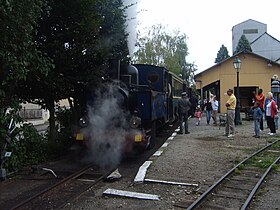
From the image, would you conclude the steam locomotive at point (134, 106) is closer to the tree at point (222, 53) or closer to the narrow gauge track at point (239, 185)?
the narrow gauge track at point (239, 185)

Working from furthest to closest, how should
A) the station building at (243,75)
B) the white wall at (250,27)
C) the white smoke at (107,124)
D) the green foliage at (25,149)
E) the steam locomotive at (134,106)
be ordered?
the white wall at (250,27) → the station building at (243,75) → the white smoke at (107,124) → the steam locomotive at (134,106) → the green foliage at (25,149)

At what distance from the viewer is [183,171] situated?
794 cm

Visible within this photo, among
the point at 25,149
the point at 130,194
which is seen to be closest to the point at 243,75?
the point at 25,149

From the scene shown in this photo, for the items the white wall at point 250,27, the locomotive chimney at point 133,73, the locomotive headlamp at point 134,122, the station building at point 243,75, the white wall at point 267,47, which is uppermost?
the white wall at point 250,27

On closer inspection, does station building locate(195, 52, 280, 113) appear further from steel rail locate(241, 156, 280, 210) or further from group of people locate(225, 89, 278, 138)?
steel rail locate(241, 156, 280, 210)

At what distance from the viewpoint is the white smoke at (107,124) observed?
29.9 feet

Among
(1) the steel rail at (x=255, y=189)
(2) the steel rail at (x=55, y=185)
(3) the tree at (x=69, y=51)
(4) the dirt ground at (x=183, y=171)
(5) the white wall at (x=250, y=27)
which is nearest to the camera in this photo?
(1) the steel rail at (x=255, y=189)

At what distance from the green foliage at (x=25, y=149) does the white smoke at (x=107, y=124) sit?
134 cm

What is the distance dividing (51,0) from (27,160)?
3.84m

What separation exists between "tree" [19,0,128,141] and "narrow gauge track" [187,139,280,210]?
13.8 feet

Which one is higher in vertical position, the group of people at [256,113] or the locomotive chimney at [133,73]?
the locomotive chimney at [133,73]

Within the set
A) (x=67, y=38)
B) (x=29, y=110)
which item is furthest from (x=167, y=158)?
(x=29, y=110)

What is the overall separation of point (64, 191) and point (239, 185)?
10.7 feet

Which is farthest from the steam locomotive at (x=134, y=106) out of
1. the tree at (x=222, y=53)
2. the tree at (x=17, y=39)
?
the tree at (x=222, y=53)
